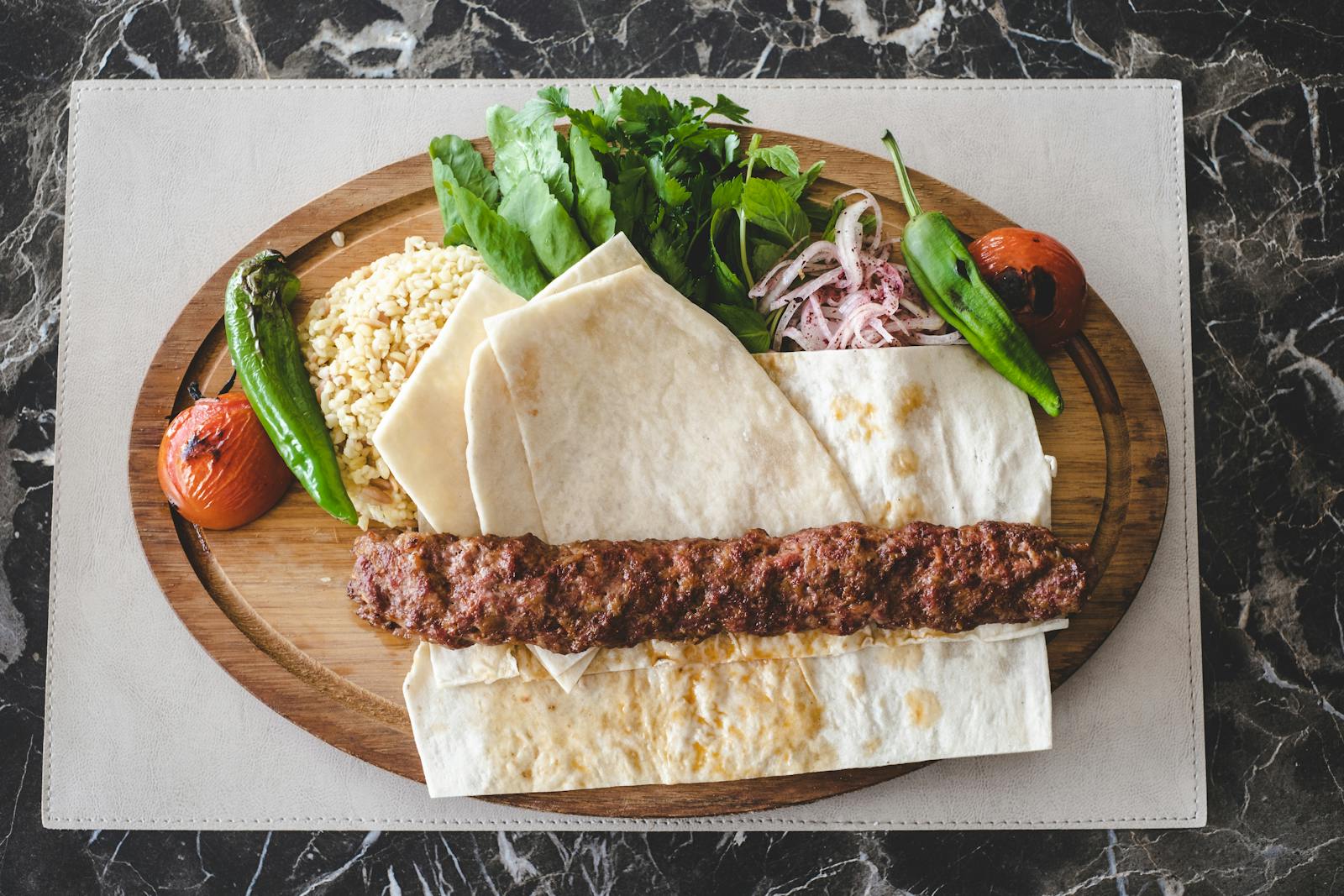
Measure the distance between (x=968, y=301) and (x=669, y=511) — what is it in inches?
51.4

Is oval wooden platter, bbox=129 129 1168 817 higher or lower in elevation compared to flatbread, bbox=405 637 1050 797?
higher

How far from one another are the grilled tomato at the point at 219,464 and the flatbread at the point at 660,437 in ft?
3.07

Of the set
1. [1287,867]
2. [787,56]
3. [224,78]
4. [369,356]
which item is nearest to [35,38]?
[224,78]

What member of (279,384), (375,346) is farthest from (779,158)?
(279,384)

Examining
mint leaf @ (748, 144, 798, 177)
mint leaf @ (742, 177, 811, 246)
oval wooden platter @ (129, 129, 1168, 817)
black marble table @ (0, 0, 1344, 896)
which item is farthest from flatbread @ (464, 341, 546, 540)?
black marble table @ (0, 0, 1344, 896)

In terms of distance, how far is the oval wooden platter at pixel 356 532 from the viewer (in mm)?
3328

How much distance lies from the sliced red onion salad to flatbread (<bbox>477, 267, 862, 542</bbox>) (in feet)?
1.15

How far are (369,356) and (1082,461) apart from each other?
8.63ft

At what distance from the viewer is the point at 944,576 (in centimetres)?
297

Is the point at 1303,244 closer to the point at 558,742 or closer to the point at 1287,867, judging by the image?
the point at 1287,867

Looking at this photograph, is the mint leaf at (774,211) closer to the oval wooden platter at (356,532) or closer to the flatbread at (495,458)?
the oval wooden platter at (356,532)

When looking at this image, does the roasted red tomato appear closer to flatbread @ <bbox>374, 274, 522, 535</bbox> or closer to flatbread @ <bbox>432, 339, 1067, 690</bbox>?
flatbread @ <bbox>432, 339, 1067, 690</bbox>

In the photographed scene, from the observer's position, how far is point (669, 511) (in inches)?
124

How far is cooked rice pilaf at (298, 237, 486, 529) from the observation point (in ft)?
10.5
